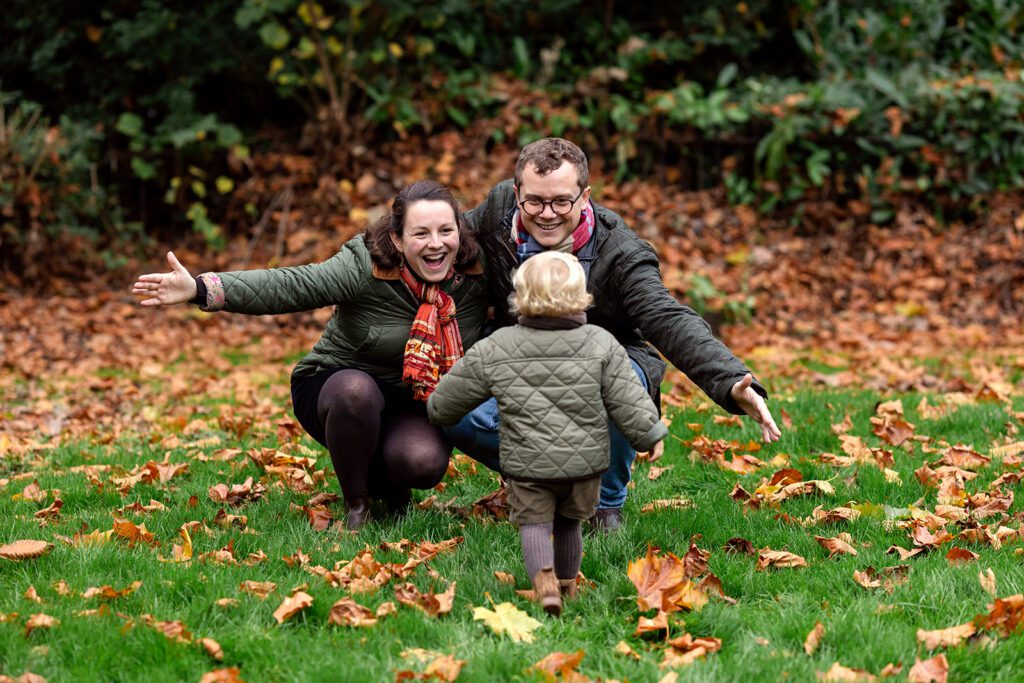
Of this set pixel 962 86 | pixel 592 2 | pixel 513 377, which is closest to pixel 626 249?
pixel 513 377

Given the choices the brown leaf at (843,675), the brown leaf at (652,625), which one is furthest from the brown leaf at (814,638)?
the brown leaf at (652,625)

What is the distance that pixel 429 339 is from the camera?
165 inches

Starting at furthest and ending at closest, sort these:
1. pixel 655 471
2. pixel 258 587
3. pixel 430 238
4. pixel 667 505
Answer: pixel 655 471
pixel 667 505
pixel 430 238
pixel 258 587

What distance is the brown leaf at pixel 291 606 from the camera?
11.0ft

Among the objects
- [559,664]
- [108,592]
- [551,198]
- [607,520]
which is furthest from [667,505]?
[108,592]

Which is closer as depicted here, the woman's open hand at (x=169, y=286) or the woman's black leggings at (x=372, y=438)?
the woman's open hand at (x=169, y=286)

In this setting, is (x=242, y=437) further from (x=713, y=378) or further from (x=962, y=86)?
(x=962, y=86)

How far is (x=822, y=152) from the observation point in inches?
440

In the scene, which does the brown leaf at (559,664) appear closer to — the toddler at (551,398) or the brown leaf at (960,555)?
the toddler at (551,398)

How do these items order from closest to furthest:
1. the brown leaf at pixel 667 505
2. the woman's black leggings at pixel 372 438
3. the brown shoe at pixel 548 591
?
the brown shoe at pixel 548 591
the woman's black leggings at pixel 372 438
the brown leaf at pixel 667 505

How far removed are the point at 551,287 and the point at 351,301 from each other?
1.21 metres

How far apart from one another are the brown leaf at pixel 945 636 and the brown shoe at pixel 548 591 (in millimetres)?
1073

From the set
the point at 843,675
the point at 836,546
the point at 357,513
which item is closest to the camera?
the point at 843,675

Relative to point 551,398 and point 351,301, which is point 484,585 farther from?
point 351,301
